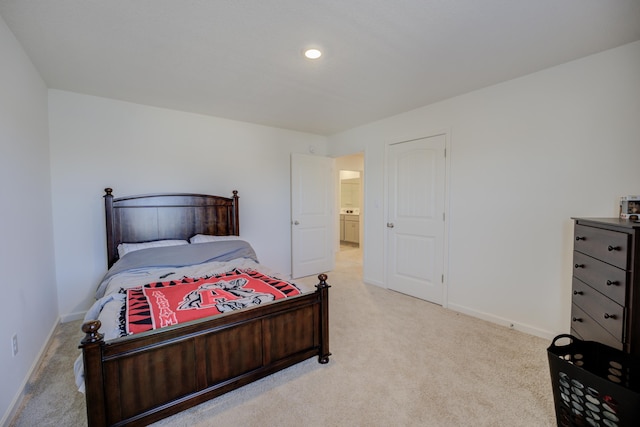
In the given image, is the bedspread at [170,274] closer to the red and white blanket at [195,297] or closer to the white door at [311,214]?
the red and white blanket at [195,297]

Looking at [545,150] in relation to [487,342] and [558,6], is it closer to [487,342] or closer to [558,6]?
[558,6]

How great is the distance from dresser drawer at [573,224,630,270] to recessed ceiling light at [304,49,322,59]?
2177mm

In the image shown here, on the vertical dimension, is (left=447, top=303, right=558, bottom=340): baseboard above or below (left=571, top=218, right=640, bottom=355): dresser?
below

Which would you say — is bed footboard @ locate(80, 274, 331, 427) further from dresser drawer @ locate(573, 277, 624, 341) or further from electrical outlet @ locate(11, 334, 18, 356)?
dresser drawer @ locate(573, 277, 624, 341)

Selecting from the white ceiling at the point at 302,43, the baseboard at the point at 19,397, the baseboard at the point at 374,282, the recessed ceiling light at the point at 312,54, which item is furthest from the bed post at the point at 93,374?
the baseboard at the point at 374,282

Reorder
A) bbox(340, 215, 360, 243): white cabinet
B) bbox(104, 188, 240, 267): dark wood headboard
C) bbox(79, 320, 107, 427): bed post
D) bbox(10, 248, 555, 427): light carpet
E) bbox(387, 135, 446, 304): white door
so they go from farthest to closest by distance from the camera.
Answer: bbox(340, 215, 360, 243): white cabinet, bbox(387, 135, 446, 304): white door, bbox(104, 188, 240, 267): dark wood headboard, bbox(10, 248, 555, 427): light carpet, bbox(79, 320, 107, 427): bed post

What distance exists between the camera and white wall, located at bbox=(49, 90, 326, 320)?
2893mm

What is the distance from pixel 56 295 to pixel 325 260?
3.34 meters

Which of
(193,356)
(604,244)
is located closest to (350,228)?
(604,244)

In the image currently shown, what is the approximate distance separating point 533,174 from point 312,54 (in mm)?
2182

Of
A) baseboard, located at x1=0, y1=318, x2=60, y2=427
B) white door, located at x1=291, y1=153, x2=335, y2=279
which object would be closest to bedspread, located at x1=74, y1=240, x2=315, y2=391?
baseboard, located at x1=0, y1=318, x2=60, y2=427

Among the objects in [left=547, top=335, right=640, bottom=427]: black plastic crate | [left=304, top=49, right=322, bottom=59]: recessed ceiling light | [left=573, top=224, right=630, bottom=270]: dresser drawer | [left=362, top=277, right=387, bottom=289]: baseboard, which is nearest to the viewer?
[left=547, top=335, right=640, bottom=427]: black plastic crate

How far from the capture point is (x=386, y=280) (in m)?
3.91

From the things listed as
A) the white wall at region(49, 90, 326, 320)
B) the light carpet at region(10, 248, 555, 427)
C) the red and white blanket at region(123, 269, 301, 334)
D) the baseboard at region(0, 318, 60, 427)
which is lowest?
the light carpet at region(10, 248, 555, 427)
